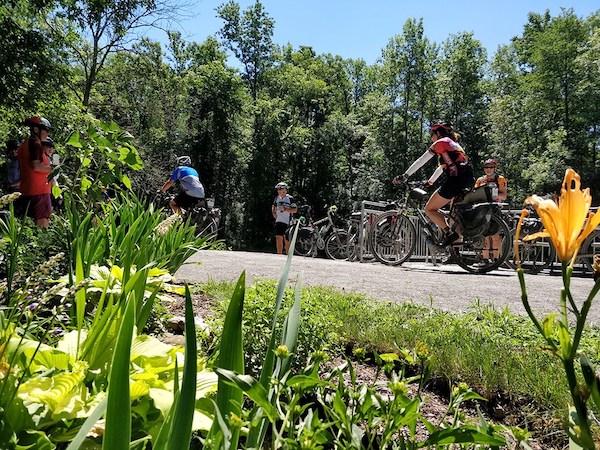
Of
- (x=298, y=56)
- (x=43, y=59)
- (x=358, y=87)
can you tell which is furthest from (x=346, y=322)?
(x=358, y=87)

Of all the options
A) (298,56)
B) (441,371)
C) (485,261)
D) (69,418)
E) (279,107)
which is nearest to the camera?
(69,418)

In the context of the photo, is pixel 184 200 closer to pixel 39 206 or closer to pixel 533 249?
pixel 39 206

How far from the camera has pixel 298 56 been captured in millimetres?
36875

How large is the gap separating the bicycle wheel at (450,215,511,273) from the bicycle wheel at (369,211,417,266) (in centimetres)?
100

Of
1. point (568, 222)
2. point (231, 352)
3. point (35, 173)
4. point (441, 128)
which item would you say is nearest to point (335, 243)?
point (441, 128)

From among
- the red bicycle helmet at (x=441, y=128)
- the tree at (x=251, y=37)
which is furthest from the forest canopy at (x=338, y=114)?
the red bicycle helmet at (x=441, y=128)

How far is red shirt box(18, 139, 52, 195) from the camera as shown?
494 cm

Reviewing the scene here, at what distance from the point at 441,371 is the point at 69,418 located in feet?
4.89

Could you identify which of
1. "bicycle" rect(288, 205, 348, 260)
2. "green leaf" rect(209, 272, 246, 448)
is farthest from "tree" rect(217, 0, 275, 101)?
"green leaf" rect(209, 272, 246, 448)

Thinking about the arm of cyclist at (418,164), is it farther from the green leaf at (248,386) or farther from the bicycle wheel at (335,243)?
the green leaf at (248,386)

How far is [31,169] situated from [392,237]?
18.2 feet

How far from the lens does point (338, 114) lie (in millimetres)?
31562

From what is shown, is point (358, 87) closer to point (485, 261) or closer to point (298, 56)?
point (298, 56)

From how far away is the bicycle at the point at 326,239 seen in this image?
13188mm
